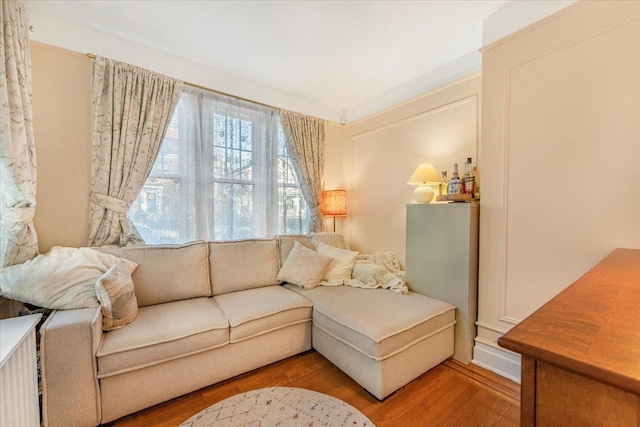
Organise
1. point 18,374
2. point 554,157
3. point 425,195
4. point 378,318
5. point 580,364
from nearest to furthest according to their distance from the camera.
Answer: point 580,364
point 18,374
point 554,157
point 378,318
point 425,195

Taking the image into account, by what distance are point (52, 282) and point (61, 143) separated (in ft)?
3.94

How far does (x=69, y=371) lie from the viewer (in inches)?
49.4

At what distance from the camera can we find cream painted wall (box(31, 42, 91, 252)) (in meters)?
1.92

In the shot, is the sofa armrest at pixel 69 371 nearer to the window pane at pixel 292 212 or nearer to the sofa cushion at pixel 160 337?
the sofa cushion at pixel 160 337

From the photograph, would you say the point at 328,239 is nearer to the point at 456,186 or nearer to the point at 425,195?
the point at 425,195

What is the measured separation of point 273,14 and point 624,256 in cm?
257

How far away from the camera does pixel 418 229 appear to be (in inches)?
88.2

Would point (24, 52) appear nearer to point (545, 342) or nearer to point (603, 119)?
point (545, 342)

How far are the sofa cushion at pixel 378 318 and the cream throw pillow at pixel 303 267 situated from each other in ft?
0.55

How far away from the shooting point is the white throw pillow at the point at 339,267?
2465mm

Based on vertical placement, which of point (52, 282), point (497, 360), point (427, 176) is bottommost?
point (497, 360)

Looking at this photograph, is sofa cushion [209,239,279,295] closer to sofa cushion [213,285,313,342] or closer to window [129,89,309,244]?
sofa cushion [213,285,313,342]

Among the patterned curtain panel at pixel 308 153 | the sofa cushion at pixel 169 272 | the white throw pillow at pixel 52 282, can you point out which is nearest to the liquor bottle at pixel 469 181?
the patterned curtain panel at pixel 308 153

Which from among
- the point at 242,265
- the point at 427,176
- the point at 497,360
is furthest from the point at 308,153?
the point at 497,360
